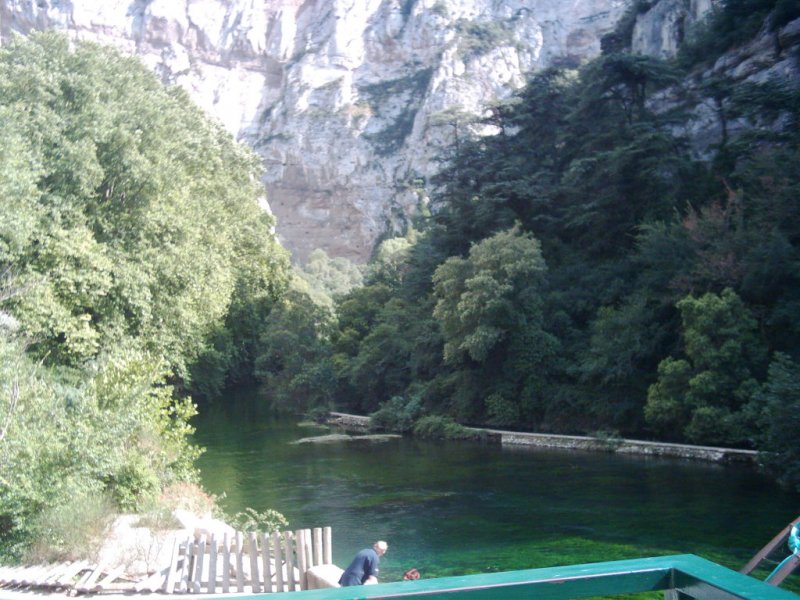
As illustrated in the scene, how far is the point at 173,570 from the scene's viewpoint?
30.0 ft

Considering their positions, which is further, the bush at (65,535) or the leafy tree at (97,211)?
the leafy tree at (97,211)

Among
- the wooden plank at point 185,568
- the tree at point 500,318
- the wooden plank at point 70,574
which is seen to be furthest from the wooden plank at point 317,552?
the tree at point 500,318

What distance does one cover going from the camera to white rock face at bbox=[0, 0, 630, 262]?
8369 centimetres

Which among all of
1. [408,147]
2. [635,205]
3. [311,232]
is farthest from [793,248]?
[311,232]

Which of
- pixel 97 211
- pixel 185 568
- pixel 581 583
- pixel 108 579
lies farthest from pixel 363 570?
pixel 97 211

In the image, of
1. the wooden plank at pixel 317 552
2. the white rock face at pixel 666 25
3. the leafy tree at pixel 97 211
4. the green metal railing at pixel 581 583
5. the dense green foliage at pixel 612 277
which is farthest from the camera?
the white rock face at pixel 666 25

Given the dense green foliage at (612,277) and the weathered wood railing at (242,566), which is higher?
the dense green foliage at (612,277)

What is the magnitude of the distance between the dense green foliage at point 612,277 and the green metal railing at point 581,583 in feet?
59.8

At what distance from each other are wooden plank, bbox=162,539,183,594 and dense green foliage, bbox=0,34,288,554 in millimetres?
2124

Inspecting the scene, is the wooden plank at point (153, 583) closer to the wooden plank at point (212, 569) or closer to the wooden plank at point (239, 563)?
the wooden plank at point (212, 569)

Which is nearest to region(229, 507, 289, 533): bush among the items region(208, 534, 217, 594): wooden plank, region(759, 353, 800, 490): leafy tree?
region(208, 534, 217, 594): wooden plank

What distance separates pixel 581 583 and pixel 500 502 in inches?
662

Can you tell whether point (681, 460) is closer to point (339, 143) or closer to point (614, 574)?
point (614, 574)

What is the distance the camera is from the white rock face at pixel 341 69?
8369 centimetres
